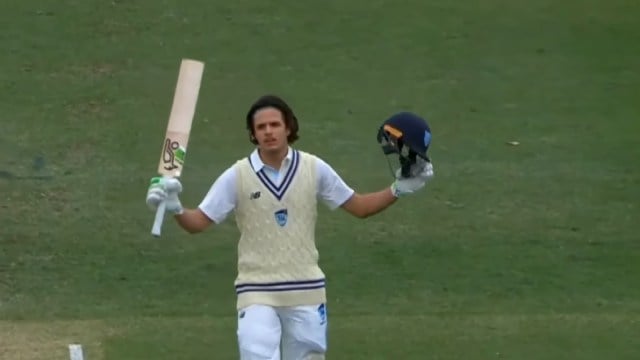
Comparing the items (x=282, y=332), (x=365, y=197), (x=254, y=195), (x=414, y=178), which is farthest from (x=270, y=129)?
(x=282, y=332)

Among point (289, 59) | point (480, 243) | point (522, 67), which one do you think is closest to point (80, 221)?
point (480, 243)

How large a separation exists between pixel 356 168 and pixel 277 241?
22.4 feet

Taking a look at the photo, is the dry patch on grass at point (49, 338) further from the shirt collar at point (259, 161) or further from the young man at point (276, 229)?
the shirt collar at point (259, 161)

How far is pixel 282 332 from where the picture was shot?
679cm

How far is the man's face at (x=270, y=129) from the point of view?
6.69m

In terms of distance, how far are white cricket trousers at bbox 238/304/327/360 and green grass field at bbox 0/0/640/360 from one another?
2.18 meters

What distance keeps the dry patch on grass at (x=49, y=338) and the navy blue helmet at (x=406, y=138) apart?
300 cm

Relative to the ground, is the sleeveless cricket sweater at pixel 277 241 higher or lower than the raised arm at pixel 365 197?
lower

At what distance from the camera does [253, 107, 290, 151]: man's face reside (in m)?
6.69

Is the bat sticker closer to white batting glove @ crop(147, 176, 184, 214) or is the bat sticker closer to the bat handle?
white batting glove @ crop(147, 176, 184, 214)

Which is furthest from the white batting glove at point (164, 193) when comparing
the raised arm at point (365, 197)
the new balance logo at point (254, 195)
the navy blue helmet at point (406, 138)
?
the navy blue helmet at point (406, 138)

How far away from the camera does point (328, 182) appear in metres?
6.90

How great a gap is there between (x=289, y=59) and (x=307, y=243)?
10011 millimetres

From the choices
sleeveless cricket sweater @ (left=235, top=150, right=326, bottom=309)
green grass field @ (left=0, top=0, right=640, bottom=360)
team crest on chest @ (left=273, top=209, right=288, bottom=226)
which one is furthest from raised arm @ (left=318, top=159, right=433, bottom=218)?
green grass field @ (left=0, top=0, right=640, bottom=360)
